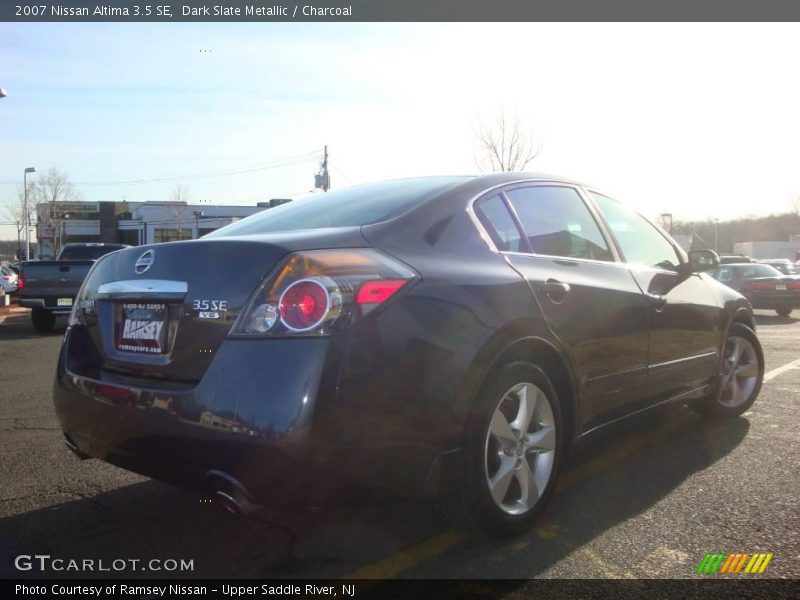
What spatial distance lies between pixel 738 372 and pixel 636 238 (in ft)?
5.26

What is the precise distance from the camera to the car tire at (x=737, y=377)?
190 inches

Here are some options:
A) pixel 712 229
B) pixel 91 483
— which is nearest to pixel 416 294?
pixel 91 483

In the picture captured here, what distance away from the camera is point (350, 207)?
10.7 ft

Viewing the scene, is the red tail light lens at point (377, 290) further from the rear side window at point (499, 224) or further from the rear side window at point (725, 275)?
the rear side window at point (725, 275)

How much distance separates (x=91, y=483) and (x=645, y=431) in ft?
11.5

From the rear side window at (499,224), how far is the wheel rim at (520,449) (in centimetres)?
66

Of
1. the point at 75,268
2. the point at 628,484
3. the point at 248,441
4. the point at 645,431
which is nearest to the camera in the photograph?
the point at 248,441

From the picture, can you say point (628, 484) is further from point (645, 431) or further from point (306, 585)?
point (306, 585)

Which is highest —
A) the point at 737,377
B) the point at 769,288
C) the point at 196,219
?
the point at 196,219

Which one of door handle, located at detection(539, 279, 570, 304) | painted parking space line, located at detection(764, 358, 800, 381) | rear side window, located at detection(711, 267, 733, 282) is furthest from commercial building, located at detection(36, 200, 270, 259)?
door handle, located at detection(539, 279, 570, 304)

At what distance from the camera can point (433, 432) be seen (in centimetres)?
252
